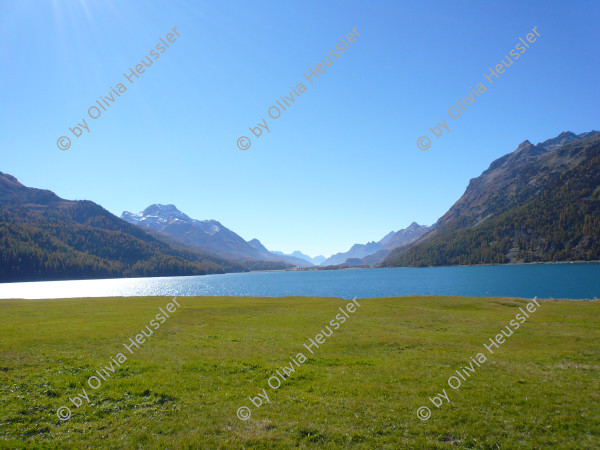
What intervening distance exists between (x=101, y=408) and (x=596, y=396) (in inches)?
1026

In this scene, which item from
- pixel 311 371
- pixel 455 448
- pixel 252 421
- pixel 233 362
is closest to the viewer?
pixel 455 448

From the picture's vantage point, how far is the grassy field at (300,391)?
13.5m

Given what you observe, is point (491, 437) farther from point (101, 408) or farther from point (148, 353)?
point (148, 353)

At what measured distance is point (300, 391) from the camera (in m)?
18.6

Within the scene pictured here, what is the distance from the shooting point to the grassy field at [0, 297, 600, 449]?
530 inches

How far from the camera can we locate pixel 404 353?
2825cm

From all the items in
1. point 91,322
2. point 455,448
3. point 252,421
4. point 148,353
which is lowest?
point 91,322

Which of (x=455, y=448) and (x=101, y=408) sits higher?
(x=455, y=448)

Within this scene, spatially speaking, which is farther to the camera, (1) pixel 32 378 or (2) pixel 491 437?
(1) pixel 32 378

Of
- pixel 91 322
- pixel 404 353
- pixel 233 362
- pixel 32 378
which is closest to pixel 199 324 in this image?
pixel 91 322

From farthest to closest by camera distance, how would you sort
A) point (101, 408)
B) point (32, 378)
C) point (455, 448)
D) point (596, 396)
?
point (32, 378), point (596, 396), point (101, 408), point (455, 448)

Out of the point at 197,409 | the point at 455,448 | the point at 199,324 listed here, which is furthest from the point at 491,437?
the point at 199,324

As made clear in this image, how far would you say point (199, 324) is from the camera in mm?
45094

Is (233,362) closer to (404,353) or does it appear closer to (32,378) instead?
(32,378)
